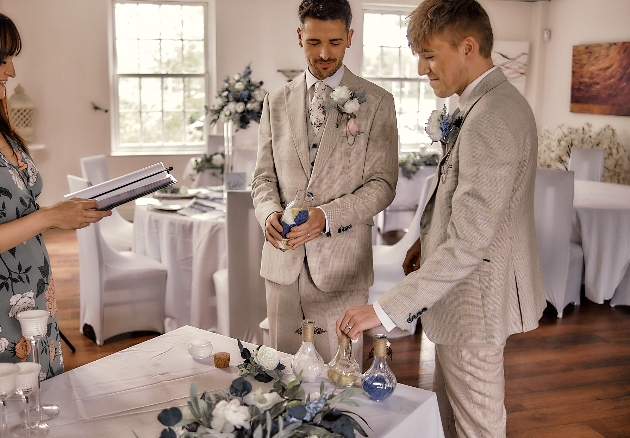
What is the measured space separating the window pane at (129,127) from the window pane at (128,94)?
82 mm

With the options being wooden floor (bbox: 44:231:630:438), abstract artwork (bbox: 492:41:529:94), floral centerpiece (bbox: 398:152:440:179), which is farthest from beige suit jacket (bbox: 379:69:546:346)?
abstract artwork (bbox: 492:41:529:94)

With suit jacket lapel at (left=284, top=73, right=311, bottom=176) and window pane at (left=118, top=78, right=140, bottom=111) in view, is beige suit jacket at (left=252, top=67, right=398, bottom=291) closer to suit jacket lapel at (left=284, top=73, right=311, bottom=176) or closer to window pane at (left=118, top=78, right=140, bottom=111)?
suit jacket lapel at (left=284, top=73, right=311, bottom=176)

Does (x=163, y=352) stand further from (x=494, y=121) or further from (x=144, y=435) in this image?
(x=494, y=121)

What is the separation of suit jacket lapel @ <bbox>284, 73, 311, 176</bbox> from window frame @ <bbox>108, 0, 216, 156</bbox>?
19.8 feet

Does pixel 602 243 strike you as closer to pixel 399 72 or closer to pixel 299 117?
pixel 299 117

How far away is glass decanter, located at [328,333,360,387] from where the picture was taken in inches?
65.4

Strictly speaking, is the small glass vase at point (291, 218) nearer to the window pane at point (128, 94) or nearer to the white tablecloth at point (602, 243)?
the white tablecloth at point (602, 243)

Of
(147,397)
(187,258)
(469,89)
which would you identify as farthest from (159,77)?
(147,397)

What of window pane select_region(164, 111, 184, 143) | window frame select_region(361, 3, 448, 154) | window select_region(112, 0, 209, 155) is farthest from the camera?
window frame select_region(361, 3, 448, 154)

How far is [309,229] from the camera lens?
2.16 m

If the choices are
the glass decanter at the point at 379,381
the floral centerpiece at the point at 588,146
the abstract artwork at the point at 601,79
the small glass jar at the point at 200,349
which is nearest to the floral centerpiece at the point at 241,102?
the small glass jar at the point at 200,349

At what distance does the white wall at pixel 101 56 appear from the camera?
753cm

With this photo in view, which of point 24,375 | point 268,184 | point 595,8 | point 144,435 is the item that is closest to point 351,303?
point 268,184

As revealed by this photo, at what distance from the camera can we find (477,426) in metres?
1.80
